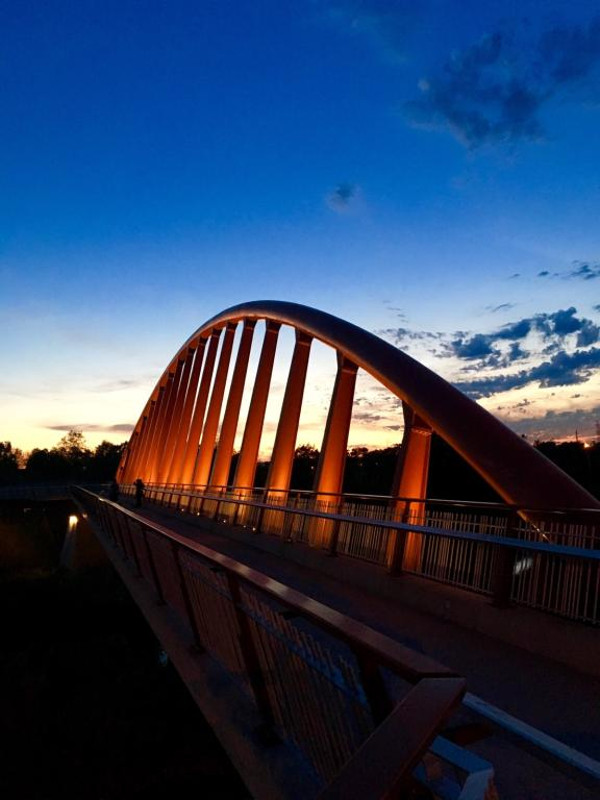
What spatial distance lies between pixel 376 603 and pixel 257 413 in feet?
65.3

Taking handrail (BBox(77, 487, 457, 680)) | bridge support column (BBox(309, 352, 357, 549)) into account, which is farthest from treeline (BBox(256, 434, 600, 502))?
handrail (BBox(77, 487, 457, 680))

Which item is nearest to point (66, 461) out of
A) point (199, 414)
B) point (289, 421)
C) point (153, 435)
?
point (153, 435)

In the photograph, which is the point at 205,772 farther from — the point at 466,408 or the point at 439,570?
the point at 466,408

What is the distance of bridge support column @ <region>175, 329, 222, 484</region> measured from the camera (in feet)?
126

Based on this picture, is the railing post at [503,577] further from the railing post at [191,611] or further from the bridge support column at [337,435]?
the bridge support column at [337,435]

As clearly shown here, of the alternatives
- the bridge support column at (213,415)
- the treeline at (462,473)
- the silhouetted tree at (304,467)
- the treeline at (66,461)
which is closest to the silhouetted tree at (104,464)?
the treeline at (66,461)

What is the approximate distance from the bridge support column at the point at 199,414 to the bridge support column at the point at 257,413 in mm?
10450

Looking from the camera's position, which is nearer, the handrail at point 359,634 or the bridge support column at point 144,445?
the handrail at point 359,634

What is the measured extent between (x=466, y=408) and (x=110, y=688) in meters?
12.4

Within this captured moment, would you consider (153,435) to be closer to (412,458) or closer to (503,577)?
(412,458)

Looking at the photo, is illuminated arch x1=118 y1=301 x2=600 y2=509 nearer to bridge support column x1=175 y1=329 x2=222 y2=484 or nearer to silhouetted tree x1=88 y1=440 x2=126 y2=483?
bridge support column x1=175 y1=329 x2=222 y2=484

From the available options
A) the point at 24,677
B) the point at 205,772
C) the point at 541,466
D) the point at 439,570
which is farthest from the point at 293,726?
the point at 24,677

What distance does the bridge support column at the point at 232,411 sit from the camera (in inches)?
1171

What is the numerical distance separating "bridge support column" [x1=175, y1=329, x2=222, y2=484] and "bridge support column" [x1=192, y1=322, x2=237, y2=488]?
4.62ft
